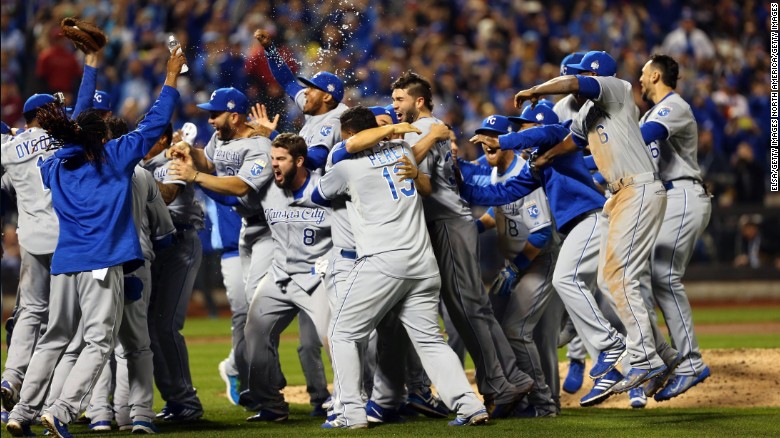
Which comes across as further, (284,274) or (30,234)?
(30,234)

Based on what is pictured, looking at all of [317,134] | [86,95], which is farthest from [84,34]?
[317,134]

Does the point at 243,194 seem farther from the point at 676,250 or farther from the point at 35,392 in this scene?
the point at 676,250

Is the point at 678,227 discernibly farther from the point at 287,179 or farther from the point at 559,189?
the point at 287,179

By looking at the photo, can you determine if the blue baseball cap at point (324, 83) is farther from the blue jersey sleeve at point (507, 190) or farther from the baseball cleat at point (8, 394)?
the baseball cleat at point (8, 394)

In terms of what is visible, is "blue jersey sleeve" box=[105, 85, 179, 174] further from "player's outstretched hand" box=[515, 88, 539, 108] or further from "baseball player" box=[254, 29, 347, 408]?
"player's outstretched hand" box=[515, 88, 539, 108]

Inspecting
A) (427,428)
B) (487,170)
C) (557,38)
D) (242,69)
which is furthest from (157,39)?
(427,428)

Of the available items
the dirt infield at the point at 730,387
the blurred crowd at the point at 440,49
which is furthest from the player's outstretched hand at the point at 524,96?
the blurred crowd at the point at 440,49

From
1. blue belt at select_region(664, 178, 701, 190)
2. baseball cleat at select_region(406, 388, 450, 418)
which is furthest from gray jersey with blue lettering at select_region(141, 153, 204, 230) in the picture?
blue belt at select_region(664, 178, 701, 190)
